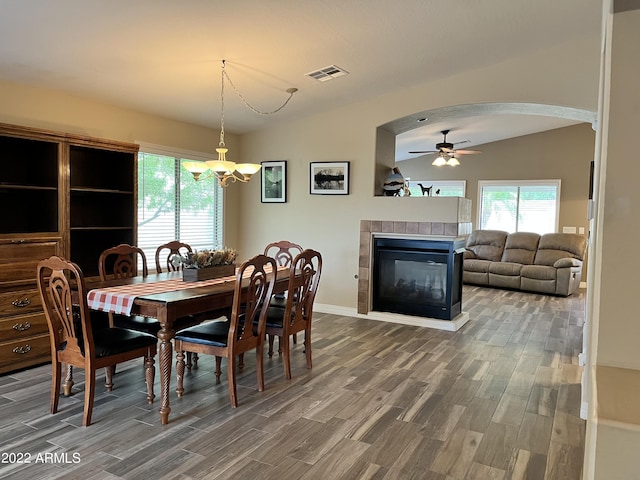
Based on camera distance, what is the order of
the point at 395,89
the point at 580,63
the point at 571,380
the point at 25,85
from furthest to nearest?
the point at 395,89
the point at 580,63
the point at 25,85
the point at 571,380

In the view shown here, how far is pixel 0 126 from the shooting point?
3.38m

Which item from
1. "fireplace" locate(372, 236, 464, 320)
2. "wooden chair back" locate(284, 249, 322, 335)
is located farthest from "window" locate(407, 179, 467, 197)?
"wooden chair back" locate(284, 249, 322, 335)

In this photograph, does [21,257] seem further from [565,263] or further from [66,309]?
[565,263]

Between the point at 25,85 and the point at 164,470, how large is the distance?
3.52 metres

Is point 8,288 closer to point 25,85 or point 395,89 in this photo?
point 25,85

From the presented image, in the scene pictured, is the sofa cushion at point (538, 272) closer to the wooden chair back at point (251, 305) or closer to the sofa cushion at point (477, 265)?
the sofa cushion at point (477, 265)

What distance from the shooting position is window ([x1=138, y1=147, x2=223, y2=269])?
17.2 ft

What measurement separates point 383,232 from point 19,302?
388 cm

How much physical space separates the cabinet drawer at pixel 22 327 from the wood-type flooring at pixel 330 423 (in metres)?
0.31

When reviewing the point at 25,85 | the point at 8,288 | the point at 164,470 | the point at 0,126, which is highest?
the point at 25,85

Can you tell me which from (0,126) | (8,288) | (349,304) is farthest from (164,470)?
(349,304)

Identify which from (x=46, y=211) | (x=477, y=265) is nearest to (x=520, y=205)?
(x=477, y=265)

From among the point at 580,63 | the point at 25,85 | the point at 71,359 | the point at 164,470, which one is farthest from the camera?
the point at 580,63

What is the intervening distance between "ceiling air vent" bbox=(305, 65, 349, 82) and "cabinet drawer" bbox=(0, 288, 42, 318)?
3.23 meters
